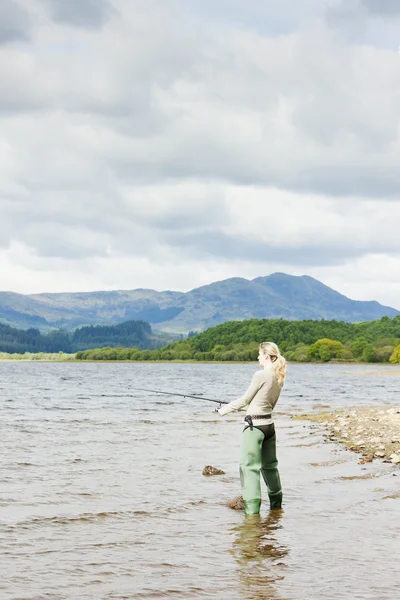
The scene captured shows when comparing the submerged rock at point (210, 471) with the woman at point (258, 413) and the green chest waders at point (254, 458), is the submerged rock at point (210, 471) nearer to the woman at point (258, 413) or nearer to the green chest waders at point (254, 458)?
the green chest waders at point (254, 458)

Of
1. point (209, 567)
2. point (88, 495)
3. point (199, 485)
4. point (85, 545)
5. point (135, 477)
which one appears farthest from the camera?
point (135, 477)

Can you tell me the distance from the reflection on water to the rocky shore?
310 inches

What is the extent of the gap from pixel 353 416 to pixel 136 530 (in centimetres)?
2483

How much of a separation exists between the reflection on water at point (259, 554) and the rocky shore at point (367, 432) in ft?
25.8

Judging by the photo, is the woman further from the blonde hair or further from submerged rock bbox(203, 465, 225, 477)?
submerged rock bbox(203, 465, 225, 477)

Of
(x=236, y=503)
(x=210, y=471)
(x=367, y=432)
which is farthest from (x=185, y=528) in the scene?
(x=367, y=432)

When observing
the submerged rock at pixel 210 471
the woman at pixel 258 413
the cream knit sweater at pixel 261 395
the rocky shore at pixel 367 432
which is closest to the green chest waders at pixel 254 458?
the woman at pixel 258 413

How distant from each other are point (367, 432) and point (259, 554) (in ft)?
56.6

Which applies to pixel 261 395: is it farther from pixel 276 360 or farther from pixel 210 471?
pixel 210 471

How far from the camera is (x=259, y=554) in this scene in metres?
10.5

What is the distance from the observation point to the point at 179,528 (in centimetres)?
1242

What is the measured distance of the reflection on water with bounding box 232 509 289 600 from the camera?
8.84m

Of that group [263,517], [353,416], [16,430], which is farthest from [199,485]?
[353,416]

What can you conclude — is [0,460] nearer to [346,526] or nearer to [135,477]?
[135,477]
